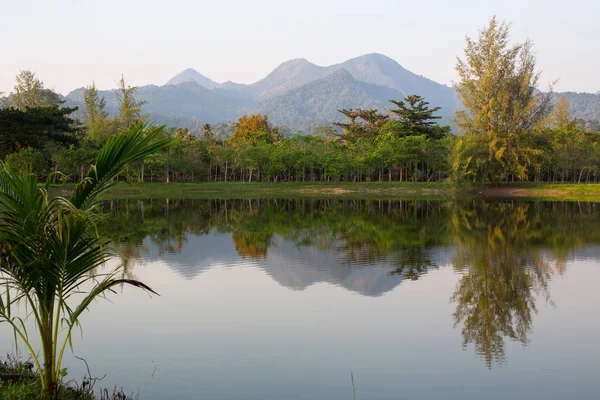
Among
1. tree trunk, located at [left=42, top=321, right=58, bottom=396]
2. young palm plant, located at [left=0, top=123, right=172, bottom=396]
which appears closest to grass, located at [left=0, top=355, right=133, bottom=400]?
tree trunk, located at [left=42, top=321, right=58, bottom=396]

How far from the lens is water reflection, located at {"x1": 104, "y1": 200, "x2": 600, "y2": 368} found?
39.7 feet

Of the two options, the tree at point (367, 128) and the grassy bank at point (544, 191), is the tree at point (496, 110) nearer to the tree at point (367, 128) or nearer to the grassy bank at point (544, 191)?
the grassy bank at point (544, 191)

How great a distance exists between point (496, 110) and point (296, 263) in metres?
47.0

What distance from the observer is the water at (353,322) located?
7852 mm

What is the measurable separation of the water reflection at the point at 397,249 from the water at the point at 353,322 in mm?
80

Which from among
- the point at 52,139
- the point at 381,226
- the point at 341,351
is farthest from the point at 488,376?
the point at 52,139

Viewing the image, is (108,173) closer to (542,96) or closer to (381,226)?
(381,226)

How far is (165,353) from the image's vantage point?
353 inches

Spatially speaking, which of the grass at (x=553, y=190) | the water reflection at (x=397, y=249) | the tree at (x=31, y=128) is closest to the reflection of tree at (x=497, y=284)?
the water reflection at (x=397, y=249)

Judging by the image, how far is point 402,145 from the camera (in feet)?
218

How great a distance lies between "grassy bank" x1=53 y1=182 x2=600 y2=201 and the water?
1471 inches

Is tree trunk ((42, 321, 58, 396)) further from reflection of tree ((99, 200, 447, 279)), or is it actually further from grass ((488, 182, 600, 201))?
grass ((488, 182, 600, 201))

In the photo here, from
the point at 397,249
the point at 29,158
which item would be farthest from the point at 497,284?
the point at 29,158

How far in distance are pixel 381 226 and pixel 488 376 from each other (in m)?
20.1
